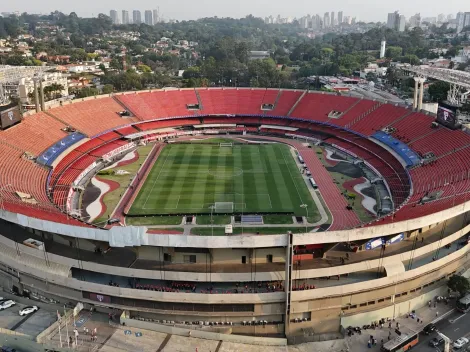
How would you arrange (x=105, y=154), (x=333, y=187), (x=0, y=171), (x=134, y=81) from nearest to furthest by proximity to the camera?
(x=0, y=171) < (x=333, y=187) < (x=105, y=154) < (x=134, y=81)

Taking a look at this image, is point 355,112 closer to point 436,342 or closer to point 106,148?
point 106,148

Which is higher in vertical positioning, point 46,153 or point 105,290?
point 46,153

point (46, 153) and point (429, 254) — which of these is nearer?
point (429, 254)

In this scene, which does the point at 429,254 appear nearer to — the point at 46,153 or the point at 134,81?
the point at 46,153

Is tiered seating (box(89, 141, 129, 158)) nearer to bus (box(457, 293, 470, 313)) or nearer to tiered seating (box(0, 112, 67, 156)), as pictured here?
tiered seating (box(0, 112, 67, 156))

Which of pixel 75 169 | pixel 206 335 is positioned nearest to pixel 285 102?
pixel 75 169

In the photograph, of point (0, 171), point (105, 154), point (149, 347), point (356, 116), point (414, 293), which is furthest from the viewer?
point (356, 116)

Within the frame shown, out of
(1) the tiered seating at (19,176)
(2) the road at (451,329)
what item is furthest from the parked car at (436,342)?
(1) the tiered seating at (19,176)

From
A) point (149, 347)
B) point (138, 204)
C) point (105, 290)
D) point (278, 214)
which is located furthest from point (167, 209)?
point (149, 347)
